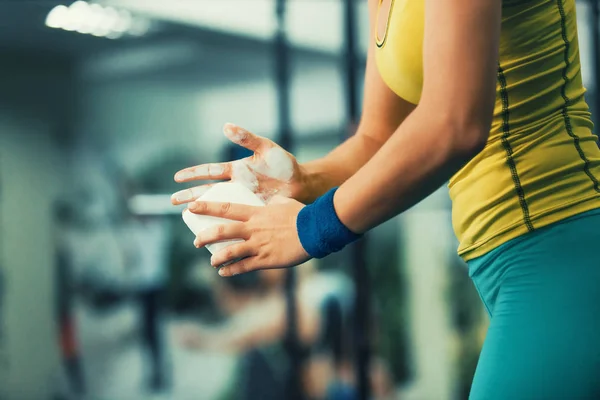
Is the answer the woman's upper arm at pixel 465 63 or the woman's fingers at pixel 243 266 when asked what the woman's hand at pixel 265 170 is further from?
the woman's upper arm at pixel 465 63

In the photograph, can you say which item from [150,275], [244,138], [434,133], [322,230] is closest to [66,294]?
[150,275]

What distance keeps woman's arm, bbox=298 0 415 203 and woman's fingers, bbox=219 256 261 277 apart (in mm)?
216

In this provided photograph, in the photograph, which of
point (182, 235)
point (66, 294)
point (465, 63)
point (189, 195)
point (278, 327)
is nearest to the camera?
point (465, 63)

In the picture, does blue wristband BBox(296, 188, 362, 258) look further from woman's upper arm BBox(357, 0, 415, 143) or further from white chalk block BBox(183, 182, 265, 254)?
woman's upper arm BBox(357, 0, 415, 143)

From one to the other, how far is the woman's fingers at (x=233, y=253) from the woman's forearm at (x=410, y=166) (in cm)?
13

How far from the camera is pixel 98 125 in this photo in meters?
3.26

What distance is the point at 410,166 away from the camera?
0.65 m

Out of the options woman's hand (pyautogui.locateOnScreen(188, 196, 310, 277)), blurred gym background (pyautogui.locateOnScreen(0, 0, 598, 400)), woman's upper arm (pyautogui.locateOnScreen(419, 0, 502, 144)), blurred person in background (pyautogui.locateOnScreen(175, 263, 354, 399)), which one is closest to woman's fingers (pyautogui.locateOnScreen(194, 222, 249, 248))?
woman's hand (pyautogui.locateOnScreen(188, 196, 310, 277))

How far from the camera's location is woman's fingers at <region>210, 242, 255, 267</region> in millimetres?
768

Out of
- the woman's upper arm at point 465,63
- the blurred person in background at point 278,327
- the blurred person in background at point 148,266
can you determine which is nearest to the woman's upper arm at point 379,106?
the woman's upper arm at point 465,63

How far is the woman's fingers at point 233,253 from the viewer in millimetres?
768

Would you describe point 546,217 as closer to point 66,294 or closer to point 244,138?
point 244,138

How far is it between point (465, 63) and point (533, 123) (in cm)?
17

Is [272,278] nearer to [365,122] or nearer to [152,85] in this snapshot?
[152,85]
